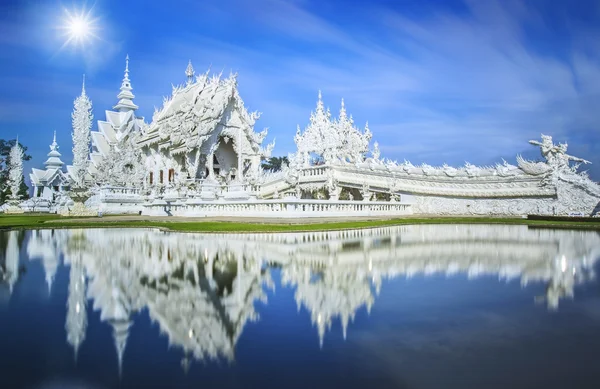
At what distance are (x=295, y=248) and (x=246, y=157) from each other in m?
22.8

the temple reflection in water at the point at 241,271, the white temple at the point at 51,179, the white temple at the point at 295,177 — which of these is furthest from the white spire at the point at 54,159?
the temple reflection in water at the point at 241,271

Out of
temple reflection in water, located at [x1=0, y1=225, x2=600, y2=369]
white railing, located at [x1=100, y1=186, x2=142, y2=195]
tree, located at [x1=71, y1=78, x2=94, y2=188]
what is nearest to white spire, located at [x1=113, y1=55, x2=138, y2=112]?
tree, located at [x1=71, y1=78, x2=94, y2=188]

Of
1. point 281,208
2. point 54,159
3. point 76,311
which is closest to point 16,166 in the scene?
point 54,159

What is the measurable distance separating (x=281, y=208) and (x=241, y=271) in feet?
39.7

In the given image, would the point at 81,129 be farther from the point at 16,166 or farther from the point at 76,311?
the point at 76,311

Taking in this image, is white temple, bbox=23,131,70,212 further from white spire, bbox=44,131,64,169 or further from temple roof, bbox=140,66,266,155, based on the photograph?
temple roof, bbox=140,66,266,155

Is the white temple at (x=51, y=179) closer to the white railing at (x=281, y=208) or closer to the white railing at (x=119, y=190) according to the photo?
the white railing at (x=119, y=190)

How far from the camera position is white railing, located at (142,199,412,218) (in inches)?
741

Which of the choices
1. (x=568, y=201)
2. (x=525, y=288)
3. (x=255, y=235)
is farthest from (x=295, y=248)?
(x=568, y=201)

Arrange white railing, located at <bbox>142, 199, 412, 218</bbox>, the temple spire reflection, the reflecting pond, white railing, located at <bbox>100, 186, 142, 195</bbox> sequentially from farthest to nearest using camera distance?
1. white railing, located at <bbox>100, 186, 142, 195</bbox>
2. white railing, located at <bbox>142, 199, 412, 218</bbox>
3. the temple spire reflection
4. the reflecting pond

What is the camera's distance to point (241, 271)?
6891 millimetres

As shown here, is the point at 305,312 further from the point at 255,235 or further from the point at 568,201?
the point at 568,201

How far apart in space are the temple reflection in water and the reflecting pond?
0.10ft

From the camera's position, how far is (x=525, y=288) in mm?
5812
